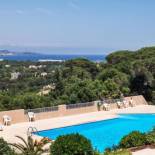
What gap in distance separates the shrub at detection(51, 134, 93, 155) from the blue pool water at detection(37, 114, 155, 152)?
176 inches

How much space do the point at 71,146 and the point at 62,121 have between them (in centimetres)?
833

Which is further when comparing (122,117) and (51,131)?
(122,117)

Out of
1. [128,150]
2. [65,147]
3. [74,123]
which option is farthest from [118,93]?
[65,147]

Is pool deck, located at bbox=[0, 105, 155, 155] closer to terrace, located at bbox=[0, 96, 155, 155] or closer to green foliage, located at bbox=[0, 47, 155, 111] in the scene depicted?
terrace, located at bbox=[0, 96, 155, 155]

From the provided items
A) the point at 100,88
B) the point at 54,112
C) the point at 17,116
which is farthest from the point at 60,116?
the point at 100,88

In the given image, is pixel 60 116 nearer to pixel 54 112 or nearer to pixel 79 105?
pixel 54 112

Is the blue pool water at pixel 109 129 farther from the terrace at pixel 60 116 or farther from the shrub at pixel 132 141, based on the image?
the shrub at pixel 132 141

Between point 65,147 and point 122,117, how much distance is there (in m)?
11.0

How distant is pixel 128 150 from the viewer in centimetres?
1166

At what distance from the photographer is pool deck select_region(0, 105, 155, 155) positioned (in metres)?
15.9

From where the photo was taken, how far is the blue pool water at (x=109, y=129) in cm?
1655

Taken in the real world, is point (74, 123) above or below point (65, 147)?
below

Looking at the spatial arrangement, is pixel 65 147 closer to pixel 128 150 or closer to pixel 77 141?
pixel 77 141

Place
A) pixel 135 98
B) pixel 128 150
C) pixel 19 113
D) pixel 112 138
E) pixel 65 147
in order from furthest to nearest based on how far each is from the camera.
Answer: pixel 135 98 → pixel 19 113 → pixel 112 138 → pixel 128 150 → pixel 65 147
